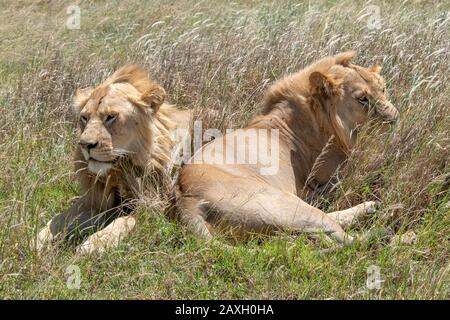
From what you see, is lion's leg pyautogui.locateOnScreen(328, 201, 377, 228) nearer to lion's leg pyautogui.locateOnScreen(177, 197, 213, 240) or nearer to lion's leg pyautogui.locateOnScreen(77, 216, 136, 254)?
lion's leg pyautogui.locateOnScreen(177, 197, 213, 240)

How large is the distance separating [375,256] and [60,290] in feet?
5.39

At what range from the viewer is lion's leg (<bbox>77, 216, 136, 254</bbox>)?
14.2 feet

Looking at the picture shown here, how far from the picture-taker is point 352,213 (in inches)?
190

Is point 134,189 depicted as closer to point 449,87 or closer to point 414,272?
point 414,272

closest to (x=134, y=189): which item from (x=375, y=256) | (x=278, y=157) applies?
(x=278, y=157)

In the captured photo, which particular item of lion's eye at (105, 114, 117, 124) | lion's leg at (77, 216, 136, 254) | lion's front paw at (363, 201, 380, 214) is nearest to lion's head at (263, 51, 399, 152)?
lion's front paw at (363, 201, 380, 214)

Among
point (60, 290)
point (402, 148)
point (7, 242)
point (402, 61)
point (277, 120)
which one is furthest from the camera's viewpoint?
point (402, 61)

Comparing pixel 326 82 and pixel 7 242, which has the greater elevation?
pixel 326 82

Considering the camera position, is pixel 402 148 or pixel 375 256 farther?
pixel 402 148

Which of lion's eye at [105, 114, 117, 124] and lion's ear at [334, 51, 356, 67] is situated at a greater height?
lion's ear at [334, 51, 356, 67]

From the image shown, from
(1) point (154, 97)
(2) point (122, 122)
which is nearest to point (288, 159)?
(1) point (154, 97)

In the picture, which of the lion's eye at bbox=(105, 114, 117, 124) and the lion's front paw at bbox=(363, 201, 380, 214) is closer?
the lion's eye at bbox=(105, 114, 117, 124)

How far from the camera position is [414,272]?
4035 mm

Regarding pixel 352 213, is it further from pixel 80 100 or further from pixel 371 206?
pixel 80 100
